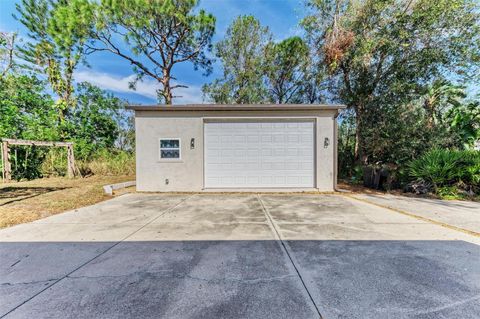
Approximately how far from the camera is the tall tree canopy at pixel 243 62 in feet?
43.8

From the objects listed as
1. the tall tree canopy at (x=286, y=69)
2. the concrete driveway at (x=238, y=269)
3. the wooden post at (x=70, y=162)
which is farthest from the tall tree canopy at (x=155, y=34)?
the concrete driveway at (x=238, y=269)

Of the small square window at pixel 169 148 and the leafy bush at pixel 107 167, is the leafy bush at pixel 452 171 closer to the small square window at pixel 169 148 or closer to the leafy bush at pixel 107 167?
the small square window at pixel 169 148

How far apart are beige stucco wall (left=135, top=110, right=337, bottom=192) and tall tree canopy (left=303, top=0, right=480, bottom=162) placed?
3.49m

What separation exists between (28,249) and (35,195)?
4570 millimetres

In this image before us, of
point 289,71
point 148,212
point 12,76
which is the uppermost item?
point 289,71

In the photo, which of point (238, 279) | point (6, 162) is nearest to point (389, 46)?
point (238, 279)

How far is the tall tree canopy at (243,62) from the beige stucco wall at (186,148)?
23.5 feet

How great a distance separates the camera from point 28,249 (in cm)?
273

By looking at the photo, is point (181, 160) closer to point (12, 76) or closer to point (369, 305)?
point (369, 305)

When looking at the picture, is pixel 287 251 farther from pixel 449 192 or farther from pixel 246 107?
pixel 449 192

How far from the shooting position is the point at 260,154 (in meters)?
7.43

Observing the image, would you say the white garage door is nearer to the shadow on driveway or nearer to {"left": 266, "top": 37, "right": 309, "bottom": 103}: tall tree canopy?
the shadow on driveway

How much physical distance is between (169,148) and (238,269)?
19.7 feet

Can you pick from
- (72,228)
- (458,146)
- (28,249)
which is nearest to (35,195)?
(72,228)
